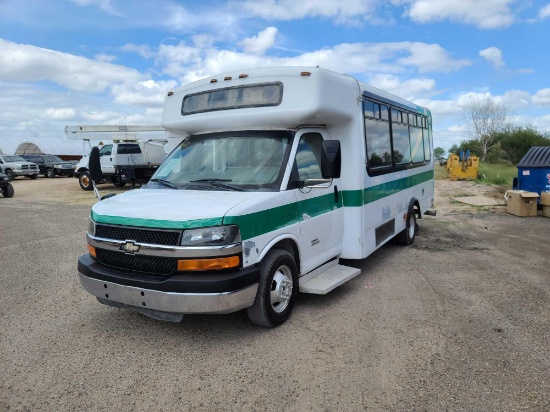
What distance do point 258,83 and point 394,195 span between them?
327 centimetres

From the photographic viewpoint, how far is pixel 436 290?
219 inches

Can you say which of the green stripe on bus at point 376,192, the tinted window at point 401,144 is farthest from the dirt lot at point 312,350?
the tinted window at point 401,144

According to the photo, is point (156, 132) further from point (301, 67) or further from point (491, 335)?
point (491, 335)

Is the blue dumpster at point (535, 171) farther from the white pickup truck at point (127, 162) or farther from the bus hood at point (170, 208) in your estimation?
the white pickup truck at point (127, 162)

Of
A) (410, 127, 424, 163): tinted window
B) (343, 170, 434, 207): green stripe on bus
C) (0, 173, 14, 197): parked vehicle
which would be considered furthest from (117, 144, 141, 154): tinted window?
(343, 170, 434, 207): green stripe on bus

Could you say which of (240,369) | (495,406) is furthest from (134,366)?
(495,406)

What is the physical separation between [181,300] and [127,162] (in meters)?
18.0

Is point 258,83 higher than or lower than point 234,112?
higher

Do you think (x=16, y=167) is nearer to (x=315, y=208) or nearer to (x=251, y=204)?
(x=315, y=208)

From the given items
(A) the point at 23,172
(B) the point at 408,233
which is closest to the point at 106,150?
(A) the point at 23,172

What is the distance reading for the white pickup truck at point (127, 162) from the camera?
1986 cm

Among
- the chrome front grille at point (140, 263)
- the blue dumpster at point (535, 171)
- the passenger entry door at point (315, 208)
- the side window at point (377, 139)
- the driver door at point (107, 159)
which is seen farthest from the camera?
the driver door at point (107, 159)

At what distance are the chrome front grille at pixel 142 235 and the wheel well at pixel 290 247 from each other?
1.07 m

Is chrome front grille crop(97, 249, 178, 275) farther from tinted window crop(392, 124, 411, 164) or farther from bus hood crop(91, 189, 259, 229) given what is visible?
tinted window crop(392, 124, 411, 164)
